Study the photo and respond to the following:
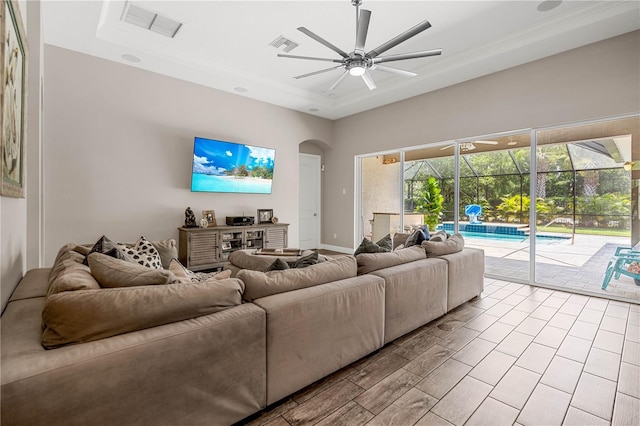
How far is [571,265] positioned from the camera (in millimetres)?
4129

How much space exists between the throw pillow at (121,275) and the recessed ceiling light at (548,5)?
431 cm

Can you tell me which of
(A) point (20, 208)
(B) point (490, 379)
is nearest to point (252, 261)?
(A) point (20, 208)

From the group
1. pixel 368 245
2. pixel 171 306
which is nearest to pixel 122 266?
pixel 171 306

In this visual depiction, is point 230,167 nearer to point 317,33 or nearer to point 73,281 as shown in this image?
point 317,33

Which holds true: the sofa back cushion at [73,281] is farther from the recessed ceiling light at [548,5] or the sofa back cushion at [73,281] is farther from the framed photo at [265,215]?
the recessed ceiling light at [548,5]

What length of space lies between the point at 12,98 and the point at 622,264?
5.81 meters

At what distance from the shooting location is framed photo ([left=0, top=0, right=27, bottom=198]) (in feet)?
4.16

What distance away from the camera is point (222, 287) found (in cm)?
153

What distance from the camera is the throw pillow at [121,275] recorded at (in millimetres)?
1466

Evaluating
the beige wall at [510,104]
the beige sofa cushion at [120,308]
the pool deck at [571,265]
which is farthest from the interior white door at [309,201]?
the beige sofa cushion at [120,308]

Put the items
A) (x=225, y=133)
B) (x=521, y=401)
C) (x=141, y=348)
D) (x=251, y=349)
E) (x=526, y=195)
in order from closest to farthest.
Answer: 1. (x=141, y=348)
2. (x=251, y=349)
3. (x=521, y=401)
4. (x=526, y=195)
5. (x=225, y=133)

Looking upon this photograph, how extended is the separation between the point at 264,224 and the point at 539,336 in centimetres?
417

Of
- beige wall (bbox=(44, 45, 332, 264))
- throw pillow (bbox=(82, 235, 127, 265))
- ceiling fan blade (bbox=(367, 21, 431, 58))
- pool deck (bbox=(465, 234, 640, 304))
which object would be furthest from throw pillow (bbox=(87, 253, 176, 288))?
pool deck (bbox=(465, 234, 640, 304))

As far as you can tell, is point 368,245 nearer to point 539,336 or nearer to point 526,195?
point 539,336
